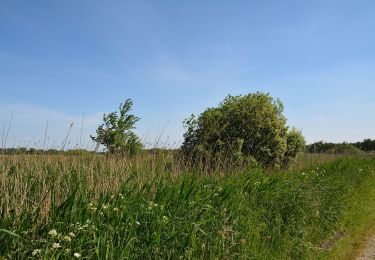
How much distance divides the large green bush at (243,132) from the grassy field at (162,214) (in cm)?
180

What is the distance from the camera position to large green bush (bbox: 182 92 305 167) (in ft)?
36.4

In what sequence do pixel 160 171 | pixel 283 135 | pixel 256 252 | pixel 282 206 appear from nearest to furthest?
pixel 256 252 < pixel 160 171 < pixel 282 206 < pixel 283 135

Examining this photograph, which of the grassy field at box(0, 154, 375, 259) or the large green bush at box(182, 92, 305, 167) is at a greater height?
the large green bush at box(182, 92, 305, 167)

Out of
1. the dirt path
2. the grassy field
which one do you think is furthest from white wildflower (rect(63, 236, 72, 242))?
the dirt path

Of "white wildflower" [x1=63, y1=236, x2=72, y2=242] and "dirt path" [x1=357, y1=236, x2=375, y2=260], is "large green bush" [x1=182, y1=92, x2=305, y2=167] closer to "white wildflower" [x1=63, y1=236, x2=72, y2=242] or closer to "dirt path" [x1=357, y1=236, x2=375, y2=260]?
"dirt path" [x1=357, y1=236, x2=375, y2=260]

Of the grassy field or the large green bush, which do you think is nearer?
the grassy field

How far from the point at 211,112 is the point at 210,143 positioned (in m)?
1.00

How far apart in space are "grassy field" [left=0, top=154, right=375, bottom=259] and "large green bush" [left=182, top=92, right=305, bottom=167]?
5.92 ft

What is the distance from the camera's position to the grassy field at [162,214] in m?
4.16

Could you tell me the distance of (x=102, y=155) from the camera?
28.0 feet

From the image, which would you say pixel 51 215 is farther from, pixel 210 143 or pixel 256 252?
pixel 210 143

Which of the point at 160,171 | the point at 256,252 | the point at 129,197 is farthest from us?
the point at 160,171

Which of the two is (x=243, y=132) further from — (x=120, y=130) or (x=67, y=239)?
(x=67, y=239)

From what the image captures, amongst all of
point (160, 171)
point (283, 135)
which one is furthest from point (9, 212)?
point (283, 135)
